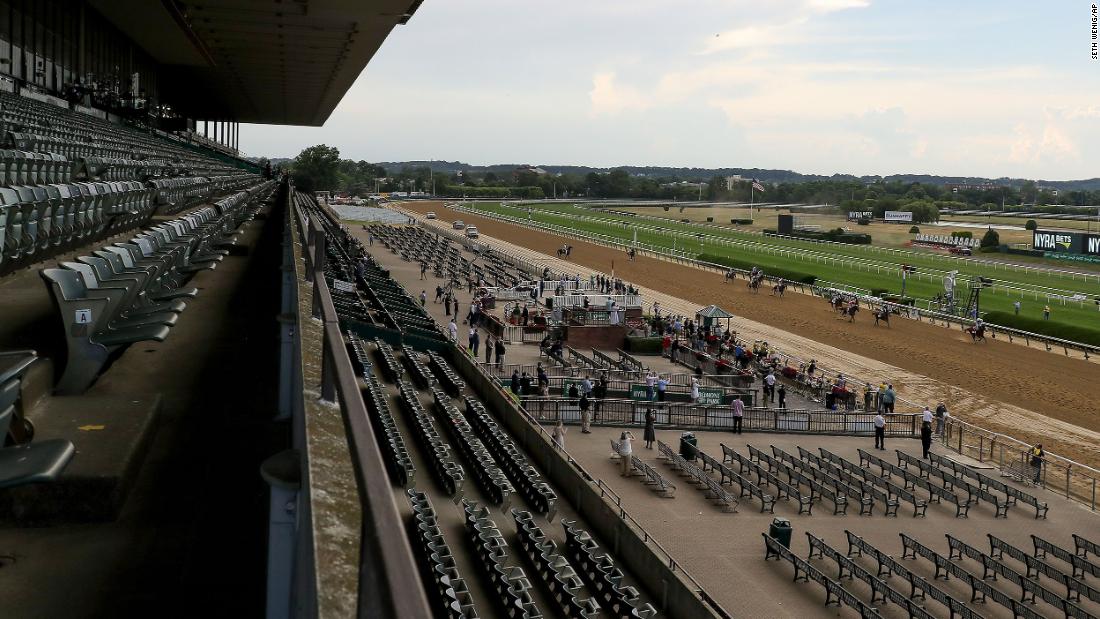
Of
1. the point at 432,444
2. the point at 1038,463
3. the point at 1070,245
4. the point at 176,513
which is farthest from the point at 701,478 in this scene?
the point at 1070,245

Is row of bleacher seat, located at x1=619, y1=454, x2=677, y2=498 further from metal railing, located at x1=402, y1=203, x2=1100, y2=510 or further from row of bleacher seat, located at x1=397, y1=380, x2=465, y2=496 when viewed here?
metal railing, located at x1=402, y1=203, x2=1100, y2=510

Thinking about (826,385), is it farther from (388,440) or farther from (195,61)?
(195,61)

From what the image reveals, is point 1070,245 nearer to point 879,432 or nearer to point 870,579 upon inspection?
point 879,432

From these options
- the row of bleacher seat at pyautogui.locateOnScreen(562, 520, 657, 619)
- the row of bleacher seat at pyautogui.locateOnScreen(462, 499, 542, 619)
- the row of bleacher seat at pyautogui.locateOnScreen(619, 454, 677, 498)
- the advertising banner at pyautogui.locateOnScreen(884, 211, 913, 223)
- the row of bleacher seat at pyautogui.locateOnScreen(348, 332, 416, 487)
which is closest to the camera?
the row of bleacher seat at pyautogui.locateOnScreen(462, 499, 542, 619)

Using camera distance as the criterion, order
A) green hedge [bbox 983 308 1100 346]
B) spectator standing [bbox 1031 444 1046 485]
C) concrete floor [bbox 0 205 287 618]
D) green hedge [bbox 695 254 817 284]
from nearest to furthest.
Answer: concrete floor [bbox 0 205 287 618]
spectator standing [bbox 1031 444 1046 485]
green hedge [bbox 983 308 1100 346]
green hedge [bbox 695 254 817 284]

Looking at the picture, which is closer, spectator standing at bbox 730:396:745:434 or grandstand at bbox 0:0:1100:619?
grandstand at bbox 0:0:1100:619

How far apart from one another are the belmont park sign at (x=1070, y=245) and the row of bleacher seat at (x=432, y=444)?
67264 millimetres

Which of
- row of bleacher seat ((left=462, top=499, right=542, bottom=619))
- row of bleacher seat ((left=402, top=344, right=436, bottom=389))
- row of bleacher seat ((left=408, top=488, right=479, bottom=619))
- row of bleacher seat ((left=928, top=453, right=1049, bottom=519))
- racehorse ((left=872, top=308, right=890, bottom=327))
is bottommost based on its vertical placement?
row of bleacher seat ((left=928, top=453, right=1049, bottom=519))

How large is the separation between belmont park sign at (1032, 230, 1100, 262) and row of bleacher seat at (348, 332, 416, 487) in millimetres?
68488

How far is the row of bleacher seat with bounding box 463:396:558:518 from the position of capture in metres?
10.9

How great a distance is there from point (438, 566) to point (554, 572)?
1224 millimetres

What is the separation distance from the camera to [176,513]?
4.14m

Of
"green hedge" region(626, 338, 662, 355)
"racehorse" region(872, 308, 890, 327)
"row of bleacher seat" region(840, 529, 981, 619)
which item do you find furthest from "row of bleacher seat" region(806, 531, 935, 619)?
"racehorse" region(872, 308, 890, 327)

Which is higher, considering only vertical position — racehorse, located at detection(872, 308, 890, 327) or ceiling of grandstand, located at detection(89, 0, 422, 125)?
ceiling of grandstand, located at detection(89, 0, 422, 125)
